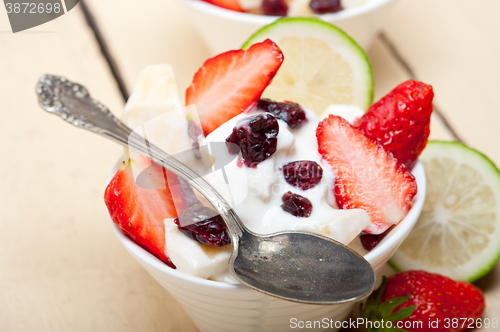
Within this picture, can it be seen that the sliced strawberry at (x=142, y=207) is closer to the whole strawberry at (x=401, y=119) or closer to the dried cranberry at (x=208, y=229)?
the dried cranberry at (x=208, y=229)

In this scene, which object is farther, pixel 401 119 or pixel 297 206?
pixel 401 119

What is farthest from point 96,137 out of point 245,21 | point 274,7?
point 274,7

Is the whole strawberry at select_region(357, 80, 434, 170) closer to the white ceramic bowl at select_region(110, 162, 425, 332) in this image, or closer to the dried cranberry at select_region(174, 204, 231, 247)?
the white ceramic bowl at select_region(110, 162, 425, 332)

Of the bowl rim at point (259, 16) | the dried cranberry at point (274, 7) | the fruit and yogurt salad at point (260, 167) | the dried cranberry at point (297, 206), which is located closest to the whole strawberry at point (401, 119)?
the fruit and yogurt salad at point (260, 167)

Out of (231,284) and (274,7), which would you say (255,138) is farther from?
(274,7)

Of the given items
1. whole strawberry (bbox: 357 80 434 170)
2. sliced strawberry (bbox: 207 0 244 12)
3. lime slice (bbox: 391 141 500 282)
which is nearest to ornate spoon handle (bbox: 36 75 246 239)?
whole strawberry (bbox: 357 80 434 170)

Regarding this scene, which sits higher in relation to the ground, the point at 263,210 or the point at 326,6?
the point at 326,6
